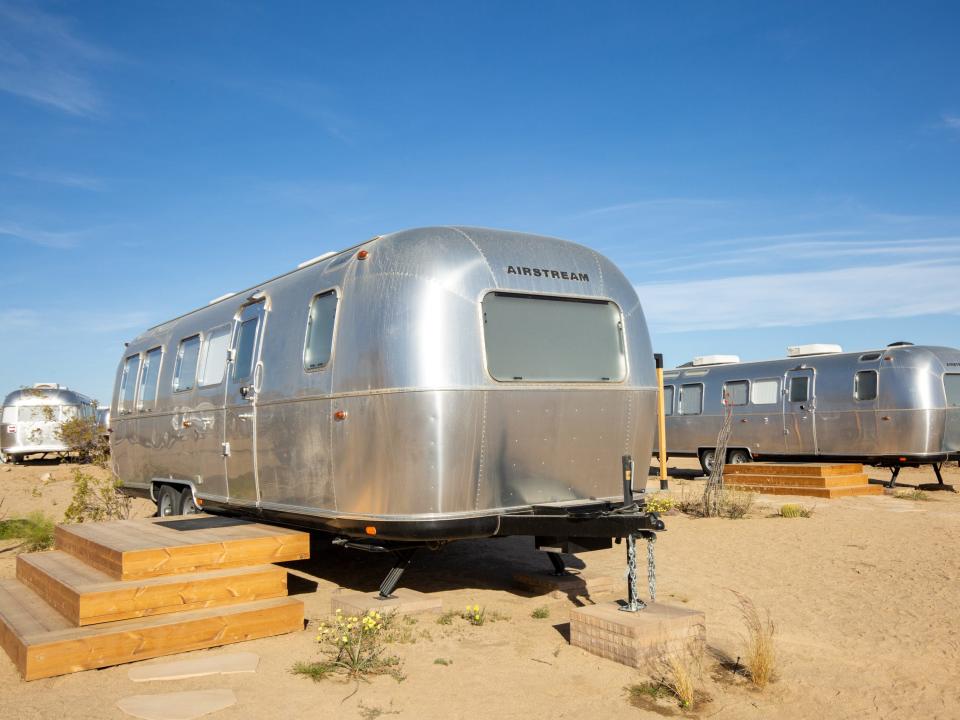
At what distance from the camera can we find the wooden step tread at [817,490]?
15.1 metres

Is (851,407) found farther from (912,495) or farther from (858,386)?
(912,495)

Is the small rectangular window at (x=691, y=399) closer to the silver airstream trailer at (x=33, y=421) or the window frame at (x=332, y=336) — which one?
the window frame at (x=332, y=336)

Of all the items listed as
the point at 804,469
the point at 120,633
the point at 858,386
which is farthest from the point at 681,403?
the point at 120,633

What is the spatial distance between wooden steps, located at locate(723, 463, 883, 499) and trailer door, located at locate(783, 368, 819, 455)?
1647 millimetres

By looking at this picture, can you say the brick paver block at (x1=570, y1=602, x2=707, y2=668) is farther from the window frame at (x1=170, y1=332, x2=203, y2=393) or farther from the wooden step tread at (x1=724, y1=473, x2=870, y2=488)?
the wooden step tread at (x1=724, y1=473, x2=870, y2=488)

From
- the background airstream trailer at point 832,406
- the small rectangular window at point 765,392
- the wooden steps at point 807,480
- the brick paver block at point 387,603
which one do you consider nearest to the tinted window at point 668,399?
the background airstream trailer at point 832,406

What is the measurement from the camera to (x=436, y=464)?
6055mm

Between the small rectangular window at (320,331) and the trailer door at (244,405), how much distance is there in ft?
2.86

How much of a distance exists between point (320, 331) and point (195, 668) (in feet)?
9.27

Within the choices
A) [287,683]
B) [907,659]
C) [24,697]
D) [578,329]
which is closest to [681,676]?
[907,659]

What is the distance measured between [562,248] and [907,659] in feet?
13.1

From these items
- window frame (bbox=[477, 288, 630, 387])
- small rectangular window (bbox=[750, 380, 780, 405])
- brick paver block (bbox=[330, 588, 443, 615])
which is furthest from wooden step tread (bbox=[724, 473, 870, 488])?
brick paver block (bbox=[330, 588, 443, 615])

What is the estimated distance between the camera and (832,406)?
17172 millimetres

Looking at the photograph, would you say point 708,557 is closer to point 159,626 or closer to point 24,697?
point 159,626
